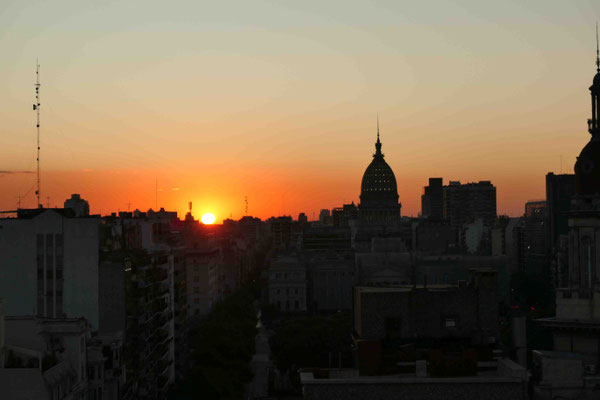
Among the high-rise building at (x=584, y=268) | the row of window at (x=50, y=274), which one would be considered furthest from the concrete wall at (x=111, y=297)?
the high-rise building at (x=584, y=268)

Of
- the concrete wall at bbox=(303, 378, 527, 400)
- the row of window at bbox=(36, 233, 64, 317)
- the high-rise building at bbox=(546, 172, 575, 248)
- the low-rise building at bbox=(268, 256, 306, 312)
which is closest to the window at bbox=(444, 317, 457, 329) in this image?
the concrete wall at bbox=(303, 378, 527, 400)

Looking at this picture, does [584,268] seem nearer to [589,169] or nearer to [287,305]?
[589,169]

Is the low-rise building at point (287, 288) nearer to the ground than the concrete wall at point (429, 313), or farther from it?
nearer to the ground

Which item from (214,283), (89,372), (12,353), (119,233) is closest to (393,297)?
(12,353)

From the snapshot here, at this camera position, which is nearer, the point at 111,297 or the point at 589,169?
the point at 111,297

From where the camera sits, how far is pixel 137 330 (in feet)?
224

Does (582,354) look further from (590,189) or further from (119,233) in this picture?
(119,233)

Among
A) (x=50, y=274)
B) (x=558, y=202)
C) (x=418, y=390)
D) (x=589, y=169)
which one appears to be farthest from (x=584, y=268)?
(x=558, y=202)

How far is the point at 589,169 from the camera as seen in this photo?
67.1 metres

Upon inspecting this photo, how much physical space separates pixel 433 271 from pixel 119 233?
12051 cm

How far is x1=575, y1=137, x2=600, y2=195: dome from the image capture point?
6612 centimetres

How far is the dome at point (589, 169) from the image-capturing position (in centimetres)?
6612

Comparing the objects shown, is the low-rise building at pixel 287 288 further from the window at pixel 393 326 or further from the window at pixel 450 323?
the window at pixel 393 326

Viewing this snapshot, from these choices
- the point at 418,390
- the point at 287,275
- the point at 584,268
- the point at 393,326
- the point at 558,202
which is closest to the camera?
the point at 418,390
